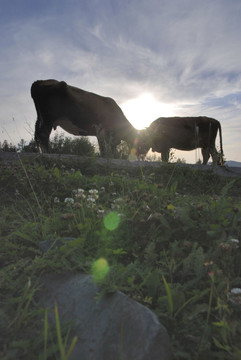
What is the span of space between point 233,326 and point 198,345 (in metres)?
0.19

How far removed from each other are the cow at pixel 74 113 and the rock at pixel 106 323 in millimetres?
8096

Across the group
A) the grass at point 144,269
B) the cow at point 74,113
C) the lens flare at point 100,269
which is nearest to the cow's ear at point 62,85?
the cow at point 74,113

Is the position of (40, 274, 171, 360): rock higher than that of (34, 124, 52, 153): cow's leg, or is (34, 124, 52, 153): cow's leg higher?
(34, 124, 52, 153): cow's leg

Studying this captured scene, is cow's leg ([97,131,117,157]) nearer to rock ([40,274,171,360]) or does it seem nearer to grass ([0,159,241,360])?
grass ([0,159,241,360])

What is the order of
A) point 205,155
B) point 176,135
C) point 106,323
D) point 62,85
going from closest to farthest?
point 106,323, point 62,85, point 205,155, point 176,135

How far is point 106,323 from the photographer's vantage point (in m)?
1.30

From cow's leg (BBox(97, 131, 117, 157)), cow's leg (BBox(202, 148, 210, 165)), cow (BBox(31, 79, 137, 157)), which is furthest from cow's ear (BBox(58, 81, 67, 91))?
cow's leg (BBox(202, 148, 210, 165))

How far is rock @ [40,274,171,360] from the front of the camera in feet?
3.85

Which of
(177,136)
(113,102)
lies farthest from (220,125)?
(113,102)

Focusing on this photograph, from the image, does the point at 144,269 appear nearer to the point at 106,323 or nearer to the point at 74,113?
the point at 106,323

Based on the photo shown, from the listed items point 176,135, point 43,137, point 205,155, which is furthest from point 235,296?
point 176,135

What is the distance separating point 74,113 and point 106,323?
34.1 feet

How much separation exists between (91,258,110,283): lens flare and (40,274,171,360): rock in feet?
0.13

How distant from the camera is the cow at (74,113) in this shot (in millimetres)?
10391
